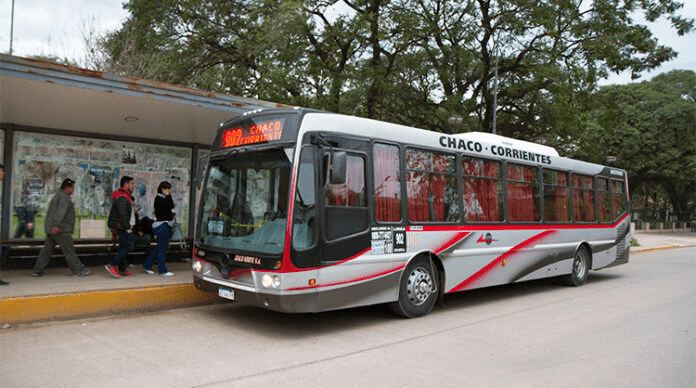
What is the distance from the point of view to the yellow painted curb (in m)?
6.19

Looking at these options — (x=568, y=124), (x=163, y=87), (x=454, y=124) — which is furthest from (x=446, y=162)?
(x=568, y=124)

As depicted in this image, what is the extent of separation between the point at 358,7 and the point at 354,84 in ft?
9.00

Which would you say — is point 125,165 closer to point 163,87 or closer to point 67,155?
point 67,155

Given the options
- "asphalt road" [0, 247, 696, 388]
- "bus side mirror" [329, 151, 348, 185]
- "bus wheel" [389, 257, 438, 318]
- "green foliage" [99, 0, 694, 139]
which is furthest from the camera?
"green foliage" [99, 0, 694, 139]

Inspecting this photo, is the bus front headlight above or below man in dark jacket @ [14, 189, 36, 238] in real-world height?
below

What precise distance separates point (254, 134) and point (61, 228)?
391 centimetres

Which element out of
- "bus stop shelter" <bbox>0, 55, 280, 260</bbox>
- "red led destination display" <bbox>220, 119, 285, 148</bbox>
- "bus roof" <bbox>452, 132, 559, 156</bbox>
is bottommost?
"red led destination display" <bbox>220, 119, 285, 148</bbox>

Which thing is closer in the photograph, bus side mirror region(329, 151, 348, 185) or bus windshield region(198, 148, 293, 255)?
bus side mirror region(329, 151, 348, 185)

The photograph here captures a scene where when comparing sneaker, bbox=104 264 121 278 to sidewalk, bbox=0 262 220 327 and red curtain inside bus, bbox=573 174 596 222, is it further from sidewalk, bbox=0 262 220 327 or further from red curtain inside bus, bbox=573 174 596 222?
red curtain inside bus, bbox=573 174 596 222

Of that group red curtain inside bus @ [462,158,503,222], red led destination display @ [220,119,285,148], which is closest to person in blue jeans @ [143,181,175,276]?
red led destination display @ [220,119,285,148]

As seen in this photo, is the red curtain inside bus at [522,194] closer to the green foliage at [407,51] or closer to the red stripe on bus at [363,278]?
the red stripe on bus at [363,278]

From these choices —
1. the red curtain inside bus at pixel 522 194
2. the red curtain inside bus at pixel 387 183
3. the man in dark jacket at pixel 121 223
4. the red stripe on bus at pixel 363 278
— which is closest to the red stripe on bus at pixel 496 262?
the red curtain inside bus at pixel 522 194

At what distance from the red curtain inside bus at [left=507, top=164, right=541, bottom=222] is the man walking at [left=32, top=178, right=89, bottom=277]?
25.3 feet

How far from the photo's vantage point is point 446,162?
8047 millimetres
